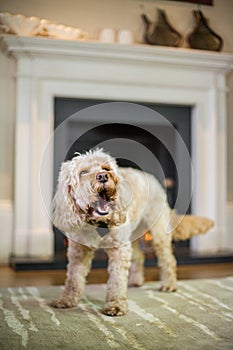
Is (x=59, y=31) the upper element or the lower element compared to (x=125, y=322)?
upper

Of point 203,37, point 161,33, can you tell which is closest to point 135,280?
point 161,33

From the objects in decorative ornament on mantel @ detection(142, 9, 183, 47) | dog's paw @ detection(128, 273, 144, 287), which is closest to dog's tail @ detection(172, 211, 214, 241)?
dog's paw @ detection(128, 273, 144, 287)

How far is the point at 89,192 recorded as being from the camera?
165 cm

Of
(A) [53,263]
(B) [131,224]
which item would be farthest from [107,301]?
(A) [53,263]

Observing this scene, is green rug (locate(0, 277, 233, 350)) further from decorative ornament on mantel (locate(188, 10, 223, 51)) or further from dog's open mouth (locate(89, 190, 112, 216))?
decorative ornament on mantel (locate(188, 10, 223, 51))

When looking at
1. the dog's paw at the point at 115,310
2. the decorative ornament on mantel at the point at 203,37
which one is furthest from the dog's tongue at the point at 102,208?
the decorative ornament on mantel at the point at 203,37

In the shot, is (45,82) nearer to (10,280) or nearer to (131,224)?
(10,280)

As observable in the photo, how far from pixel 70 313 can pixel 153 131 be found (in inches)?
86.6

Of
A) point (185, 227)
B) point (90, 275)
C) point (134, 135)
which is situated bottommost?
point (90, 275)

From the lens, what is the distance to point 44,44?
3.36 metres

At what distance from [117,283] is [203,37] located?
8.36 ft

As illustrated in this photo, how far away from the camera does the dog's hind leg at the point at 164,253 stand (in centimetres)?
231

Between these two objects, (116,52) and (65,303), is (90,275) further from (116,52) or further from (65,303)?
(116,52)

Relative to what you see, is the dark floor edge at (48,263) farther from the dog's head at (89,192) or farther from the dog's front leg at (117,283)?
the dog's head at (89,192)
